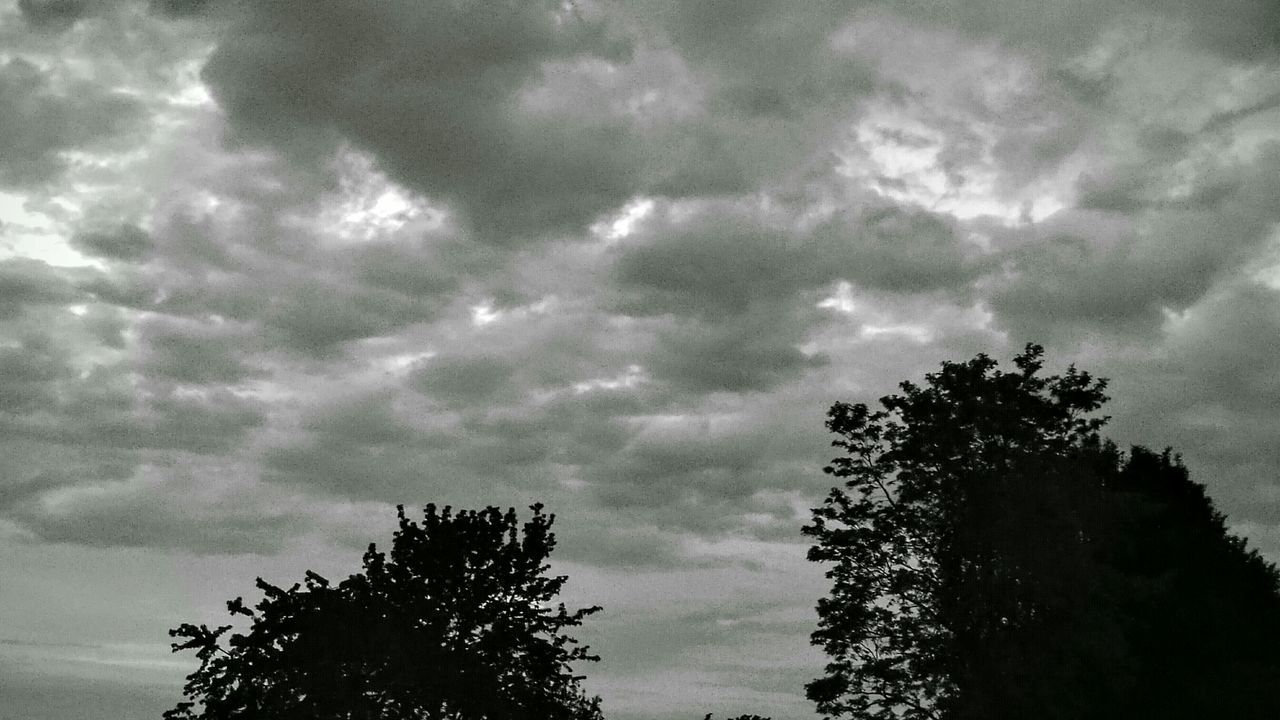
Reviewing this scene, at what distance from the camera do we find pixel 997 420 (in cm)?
4891

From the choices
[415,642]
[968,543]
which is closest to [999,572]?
[968,543]

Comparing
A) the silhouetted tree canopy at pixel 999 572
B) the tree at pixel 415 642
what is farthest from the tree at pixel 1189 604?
the tree at pixel 415 642

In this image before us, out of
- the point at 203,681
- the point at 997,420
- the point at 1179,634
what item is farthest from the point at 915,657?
the point at 203,681

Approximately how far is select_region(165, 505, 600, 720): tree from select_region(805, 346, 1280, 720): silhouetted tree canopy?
39.0 feet

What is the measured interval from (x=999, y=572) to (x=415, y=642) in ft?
74.7

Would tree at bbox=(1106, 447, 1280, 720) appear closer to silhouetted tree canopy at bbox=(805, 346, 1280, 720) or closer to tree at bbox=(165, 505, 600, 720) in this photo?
silhouetted tree canopy at bbox=(805, 346, 1280, 720)

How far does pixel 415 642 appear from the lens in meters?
45.1

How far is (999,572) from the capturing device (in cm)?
4622

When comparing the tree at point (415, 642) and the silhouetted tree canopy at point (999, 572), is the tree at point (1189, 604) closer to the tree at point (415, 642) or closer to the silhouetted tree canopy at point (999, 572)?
the silhouetted tree canopy at point (999, 572)

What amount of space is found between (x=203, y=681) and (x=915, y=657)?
27.5 meters

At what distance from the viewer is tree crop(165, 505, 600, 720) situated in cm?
4447

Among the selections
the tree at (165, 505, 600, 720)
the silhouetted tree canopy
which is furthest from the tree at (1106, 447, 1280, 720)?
the tree at (165, 505, 600, 720)

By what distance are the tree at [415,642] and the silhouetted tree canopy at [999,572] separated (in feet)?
39.0

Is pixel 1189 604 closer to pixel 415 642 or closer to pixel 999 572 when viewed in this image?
pixel 999 572
